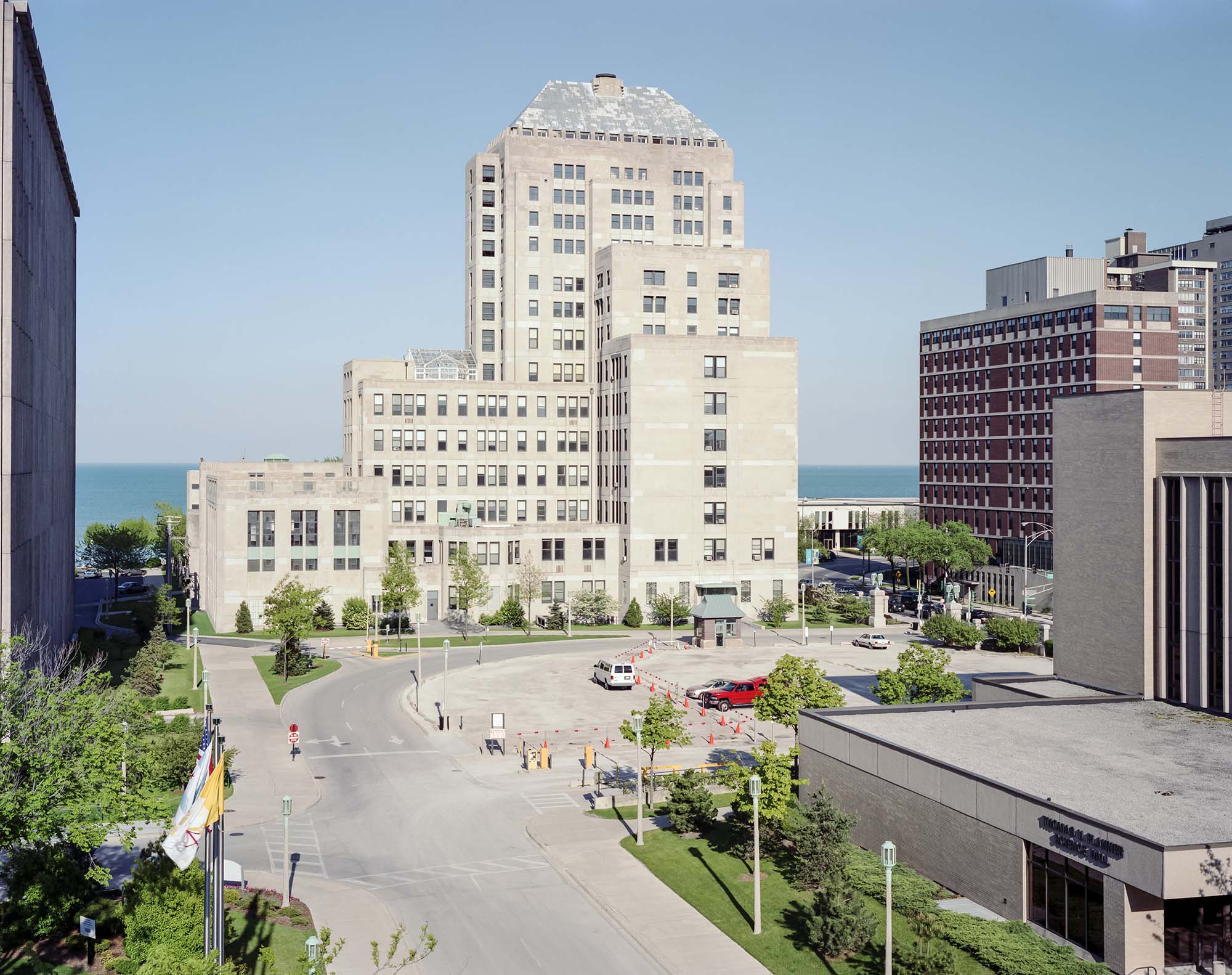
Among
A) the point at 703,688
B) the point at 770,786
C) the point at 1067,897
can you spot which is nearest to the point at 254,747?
the point at 703,688

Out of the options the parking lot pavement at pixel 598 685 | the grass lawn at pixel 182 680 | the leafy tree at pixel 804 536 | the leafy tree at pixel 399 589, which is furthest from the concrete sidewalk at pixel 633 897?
the leafy tree at pixel 804 536

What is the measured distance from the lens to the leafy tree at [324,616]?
97188 millimetres

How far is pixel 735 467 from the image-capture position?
107m

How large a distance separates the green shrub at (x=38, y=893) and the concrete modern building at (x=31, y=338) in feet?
38.1

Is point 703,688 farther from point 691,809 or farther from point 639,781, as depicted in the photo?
point 639,781

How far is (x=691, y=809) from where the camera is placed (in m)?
42.2

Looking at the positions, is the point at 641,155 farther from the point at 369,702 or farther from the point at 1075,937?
the point at 1075,937

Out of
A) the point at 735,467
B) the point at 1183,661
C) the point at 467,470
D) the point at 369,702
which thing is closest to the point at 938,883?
the point at 1183,661

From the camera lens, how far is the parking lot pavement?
2415 inches

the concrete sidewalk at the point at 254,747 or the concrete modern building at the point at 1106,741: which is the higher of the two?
the concrete modern building at the point at 1106,741

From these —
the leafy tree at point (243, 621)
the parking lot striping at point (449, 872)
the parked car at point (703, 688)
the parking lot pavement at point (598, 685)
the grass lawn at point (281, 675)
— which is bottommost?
the parking lot striping at point (449, 872)

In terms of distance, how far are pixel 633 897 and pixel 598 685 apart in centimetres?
3854

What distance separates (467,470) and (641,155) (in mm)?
37024

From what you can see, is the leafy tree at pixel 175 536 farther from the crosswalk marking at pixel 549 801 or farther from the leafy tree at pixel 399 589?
the crosswalk marking at pixel 549 801
